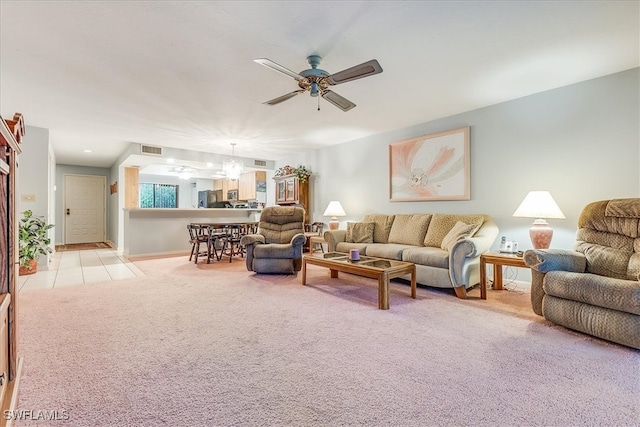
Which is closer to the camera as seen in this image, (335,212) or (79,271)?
(79,271)

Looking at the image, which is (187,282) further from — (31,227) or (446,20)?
(446,20)

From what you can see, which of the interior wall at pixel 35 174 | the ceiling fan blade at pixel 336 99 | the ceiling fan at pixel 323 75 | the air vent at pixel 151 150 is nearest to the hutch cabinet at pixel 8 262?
the ceiling fan at pixel 323 75

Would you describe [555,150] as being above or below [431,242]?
above

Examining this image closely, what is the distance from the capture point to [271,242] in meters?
4.82

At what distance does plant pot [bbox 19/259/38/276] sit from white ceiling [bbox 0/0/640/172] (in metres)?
2.14

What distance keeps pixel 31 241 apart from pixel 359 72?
532 centimetres

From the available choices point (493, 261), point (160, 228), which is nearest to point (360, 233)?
point (493, 261)

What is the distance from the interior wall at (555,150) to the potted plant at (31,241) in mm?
5756

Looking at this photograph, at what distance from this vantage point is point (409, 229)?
442 centimetres

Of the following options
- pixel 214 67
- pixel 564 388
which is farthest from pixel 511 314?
pixel 214 67

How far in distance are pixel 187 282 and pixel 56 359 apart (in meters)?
2.03

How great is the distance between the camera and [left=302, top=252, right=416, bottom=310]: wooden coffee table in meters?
2.88

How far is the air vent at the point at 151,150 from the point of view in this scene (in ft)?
19.5

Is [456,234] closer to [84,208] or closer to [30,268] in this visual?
[30,268]
